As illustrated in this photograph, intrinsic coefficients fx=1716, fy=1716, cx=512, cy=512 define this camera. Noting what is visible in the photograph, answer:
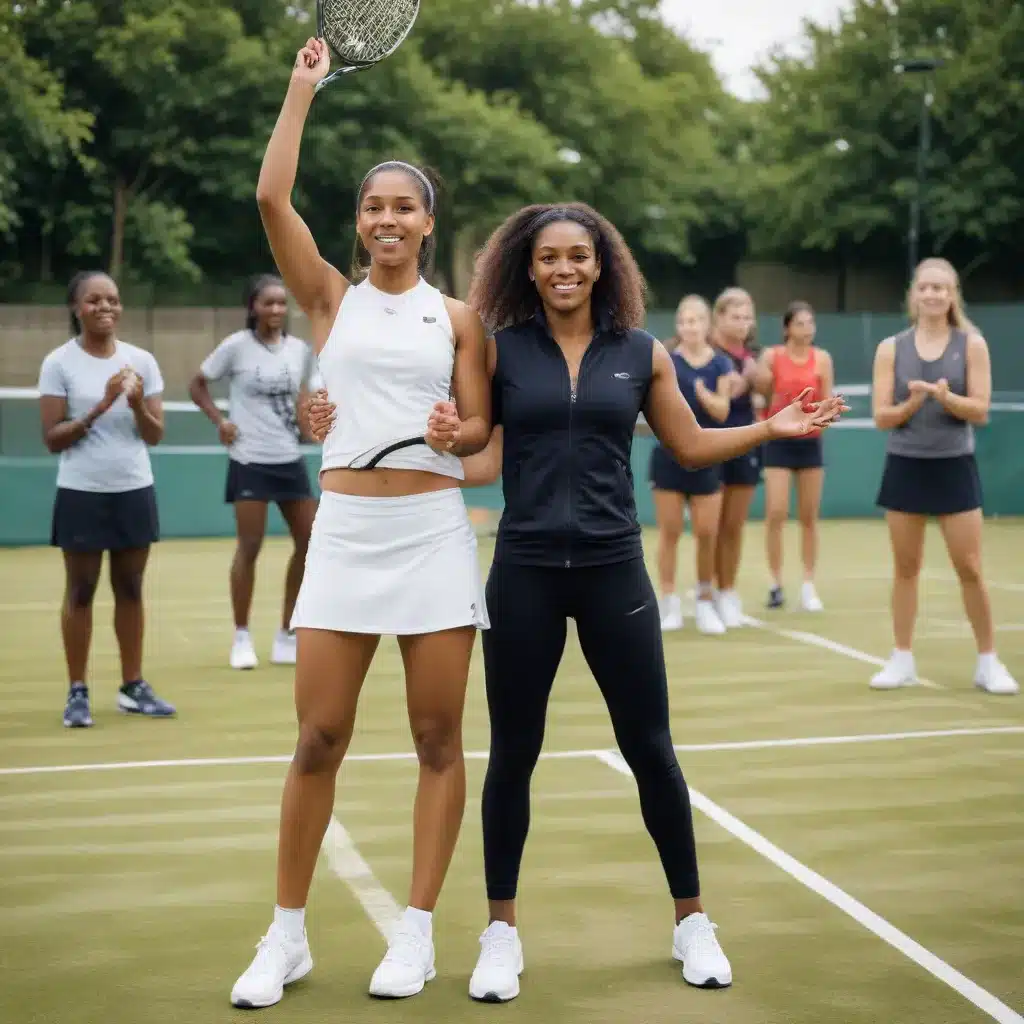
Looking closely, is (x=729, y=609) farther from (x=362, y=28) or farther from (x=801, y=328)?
(x=362, y=28)

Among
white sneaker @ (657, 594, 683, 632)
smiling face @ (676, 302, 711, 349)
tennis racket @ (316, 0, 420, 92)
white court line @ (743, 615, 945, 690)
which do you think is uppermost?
tennis racket @ (316, 0, 420, 92)

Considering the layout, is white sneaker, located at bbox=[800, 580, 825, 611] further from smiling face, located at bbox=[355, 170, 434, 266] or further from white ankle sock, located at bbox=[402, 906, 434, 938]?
smiling face, located at bbox=[355, 170, 434, 266]

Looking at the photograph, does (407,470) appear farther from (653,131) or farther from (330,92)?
(653,131)

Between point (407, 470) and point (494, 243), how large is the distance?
27.3 inches

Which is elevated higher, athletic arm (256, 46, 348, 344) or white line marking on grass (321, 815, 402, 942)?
athletic arm (256, 46, 348, 344)

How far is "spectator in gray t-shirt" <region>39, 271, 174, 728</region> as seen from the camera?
7.68m

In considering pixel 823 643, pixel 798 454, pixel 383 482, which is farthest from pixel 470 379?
pixel 798 454

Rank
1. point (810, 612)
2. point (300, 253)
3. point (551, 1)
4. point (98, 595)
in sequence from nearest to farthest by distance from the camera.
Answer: point (300, 253) → point (810, 612) → point (98, 595) → point (551, 1)

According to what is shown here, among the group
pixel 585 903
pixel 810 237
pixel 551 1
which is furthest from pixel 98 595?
pixel 551 1

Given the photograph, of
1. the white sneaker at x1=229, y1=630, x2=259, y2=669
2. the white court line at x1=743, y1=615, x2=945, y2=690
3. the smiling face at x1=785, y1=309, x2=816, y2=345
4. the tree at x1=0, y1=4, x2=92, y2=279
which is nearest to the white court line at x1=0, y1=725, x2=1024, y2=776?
the white court line at x1=743, y1=615, x2=945, y2=690

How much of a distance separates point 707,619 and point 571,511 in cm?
650

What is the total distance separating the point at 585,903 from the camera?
5254 mm

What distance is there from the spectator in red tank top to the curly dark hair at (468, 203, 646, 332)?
7.25 meters

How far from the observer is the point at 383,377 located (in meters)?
4.30
